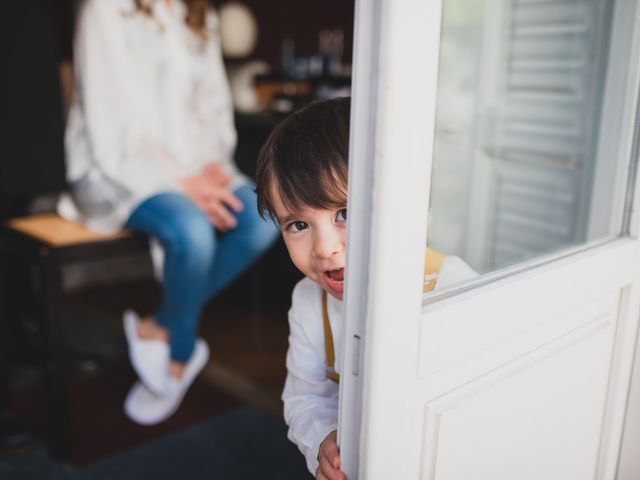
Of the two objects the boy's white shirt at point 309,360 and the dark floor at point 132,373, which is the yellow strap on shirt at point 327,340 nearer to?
the boy's white shirt at point 309,360

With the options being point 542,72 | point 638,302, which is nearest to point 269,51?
→ point 542,72

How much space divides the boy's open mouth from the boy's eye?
0.21 feet

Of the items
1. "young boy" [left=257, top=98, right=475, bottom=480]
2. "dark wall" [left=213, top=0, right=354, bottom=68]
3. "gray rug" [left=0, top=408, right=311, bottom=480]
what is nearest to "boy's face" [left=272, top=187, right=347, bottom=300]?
"young boy" [left=257, top=98, right=475, bottom=480]

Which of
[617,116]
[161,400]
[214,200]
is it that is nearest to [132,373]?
[161,400]

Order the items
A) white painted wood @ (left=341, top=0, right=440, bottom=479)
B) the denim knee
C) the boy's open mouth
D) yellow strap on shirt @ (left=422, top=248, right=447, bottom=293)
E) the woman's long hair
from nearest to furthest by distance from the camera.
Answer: white painted wood @ (left=341, top=0, right=440, bottom=479)
yellow strap on shirt @ (left=422, top=248, right=447, bottom=293)
the boy's open mouth
the denim knee
the woman's long hair

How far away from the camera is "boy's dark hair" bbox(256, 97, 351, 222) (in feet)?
2.63

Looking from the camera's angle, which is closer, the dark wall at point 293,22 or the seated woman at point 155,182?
the seated woman at point 155,182

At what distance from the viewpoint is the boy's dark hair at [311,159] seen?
31.5 inches

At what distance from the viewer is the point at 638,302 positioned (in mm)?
1093

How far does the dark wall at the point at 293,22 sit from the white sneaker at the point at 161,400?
75.9 inches

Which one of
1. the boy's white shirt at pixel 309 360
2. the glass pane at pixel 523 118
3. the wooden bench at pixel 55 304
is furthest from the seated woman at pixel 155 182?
the boy's white shirt at pixel 309 360

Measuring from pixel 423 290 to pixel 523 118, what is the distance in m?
1.27

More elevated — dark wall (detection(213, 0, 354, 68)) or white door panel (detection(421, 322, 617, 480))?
dark wall (detection(213, 0, 354, 68))

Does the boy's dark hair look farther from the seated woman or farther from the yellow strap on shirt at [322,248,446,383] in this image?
the seated woman
